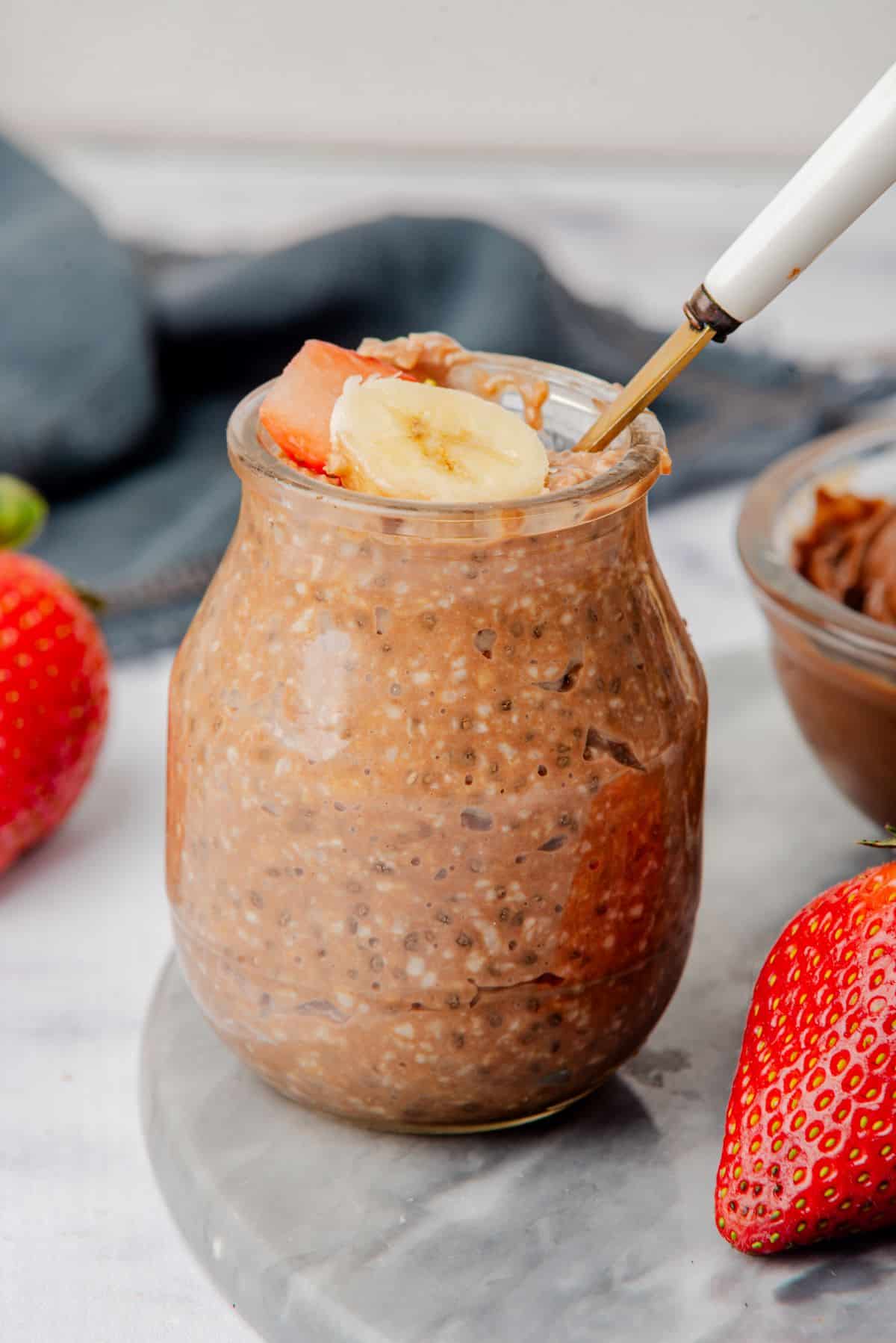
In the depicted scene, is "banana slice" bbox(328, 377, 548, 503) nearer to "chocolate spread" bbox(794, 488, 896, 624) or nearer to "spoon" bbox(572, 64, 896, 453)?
"spoon" bbox(572, 64, 896, 453)

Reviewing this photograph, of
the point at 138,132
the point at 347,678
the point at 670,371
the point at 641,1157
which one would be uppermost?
the point at 670,371

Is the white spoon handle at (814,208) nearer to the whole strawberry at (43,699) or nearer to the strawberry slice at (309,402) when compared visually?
the strawberry slice at (309,402)

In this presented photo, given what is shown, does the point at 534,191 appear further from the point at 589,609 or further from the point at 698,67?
the point at 589,609

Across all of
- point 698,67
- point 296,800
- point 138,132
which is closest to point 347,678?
point 296,800

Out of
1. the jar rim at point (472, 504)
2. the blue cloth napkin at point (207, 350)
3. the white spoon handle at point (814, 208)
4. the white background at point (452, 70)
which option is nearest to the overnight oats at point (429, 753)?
the jar rim at point (472, 504)

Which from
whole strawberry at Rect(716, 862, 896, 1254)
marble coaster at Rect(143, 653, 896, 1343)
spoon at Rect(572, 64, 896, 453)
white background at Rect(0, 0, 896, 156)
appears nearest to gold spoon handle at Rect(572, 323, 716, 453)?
spoon at Rect(572, 64, 896, 453)

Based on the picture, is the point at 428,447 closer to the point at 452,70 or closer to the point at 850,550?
the point at 850,550
